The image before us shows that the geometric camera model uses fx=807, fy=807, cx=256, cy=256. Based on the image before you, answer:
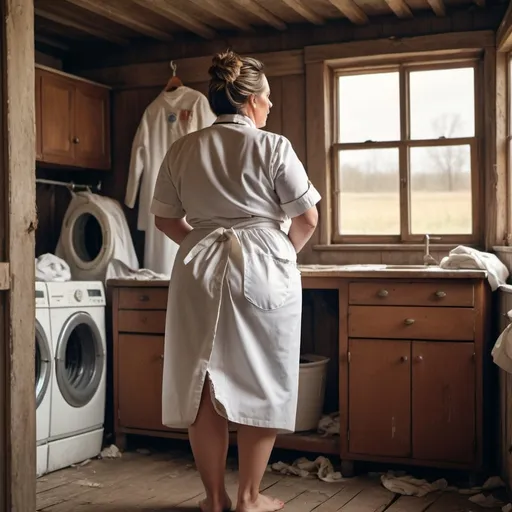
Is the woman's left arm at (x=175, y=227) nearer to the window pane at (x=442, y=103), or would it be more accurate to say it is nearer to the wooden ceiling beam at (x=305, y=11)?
the wooden ceiling beam at (x=305, y=11)

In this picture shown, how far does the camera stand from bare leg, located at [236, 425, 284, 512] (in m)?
2.88

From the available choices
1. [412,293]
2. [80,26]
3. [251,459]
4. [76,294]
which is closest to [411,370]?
[412,293]

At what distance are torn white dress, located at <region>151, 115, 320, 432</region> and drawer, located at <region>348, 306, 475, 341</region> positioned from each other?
92 cm

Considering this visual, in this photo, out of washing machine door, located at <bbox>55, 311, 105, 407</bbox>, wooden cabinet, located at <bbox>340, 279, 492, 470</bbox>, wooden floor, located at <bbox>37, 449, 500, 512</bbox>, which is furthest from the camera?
washing machine door, located at <bbox>55, 311, 105, 407</bbox>

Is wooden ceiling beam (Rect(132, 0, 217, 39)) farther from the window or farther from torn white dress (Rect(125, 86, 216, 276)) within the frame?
the window

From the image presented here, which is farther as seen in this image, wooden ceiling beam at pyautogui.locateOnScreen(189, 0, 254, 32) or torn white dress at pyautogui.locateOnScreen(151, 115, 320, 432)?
wooden ceiling beam at pyautogui.locateOnScreen(189, 0, 254, 32)

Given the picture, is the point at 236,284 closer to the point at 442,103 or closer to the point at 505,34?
the point at 505,34

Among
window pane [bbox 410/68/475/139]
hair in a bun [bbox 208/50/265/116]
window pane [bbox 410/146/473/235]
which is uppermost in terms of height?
window pane [bbox 410/68/475/139]

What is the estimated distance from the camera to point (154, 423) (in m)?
4.15

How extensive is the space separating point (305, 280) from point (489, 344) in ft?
2.91

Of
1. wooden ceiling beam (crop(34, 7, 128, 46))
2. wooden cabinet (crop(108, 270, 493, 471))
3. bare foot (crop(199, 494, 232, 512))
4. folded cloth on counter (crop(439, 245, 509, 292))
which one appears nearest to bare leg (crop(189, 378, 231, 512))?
bare foot (crop(199, 494, 232, 512))

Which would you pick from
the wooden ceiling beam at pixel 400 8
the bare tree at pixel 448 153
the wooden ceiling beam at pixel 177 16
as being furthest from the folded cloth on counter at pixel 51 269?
the wooden ceiling beam at pixel 400 8

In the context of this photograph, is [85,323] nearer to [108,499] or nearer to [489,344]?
[108,499]

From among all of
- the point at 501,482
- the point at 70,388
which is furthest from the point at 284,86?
the point at 501,482
